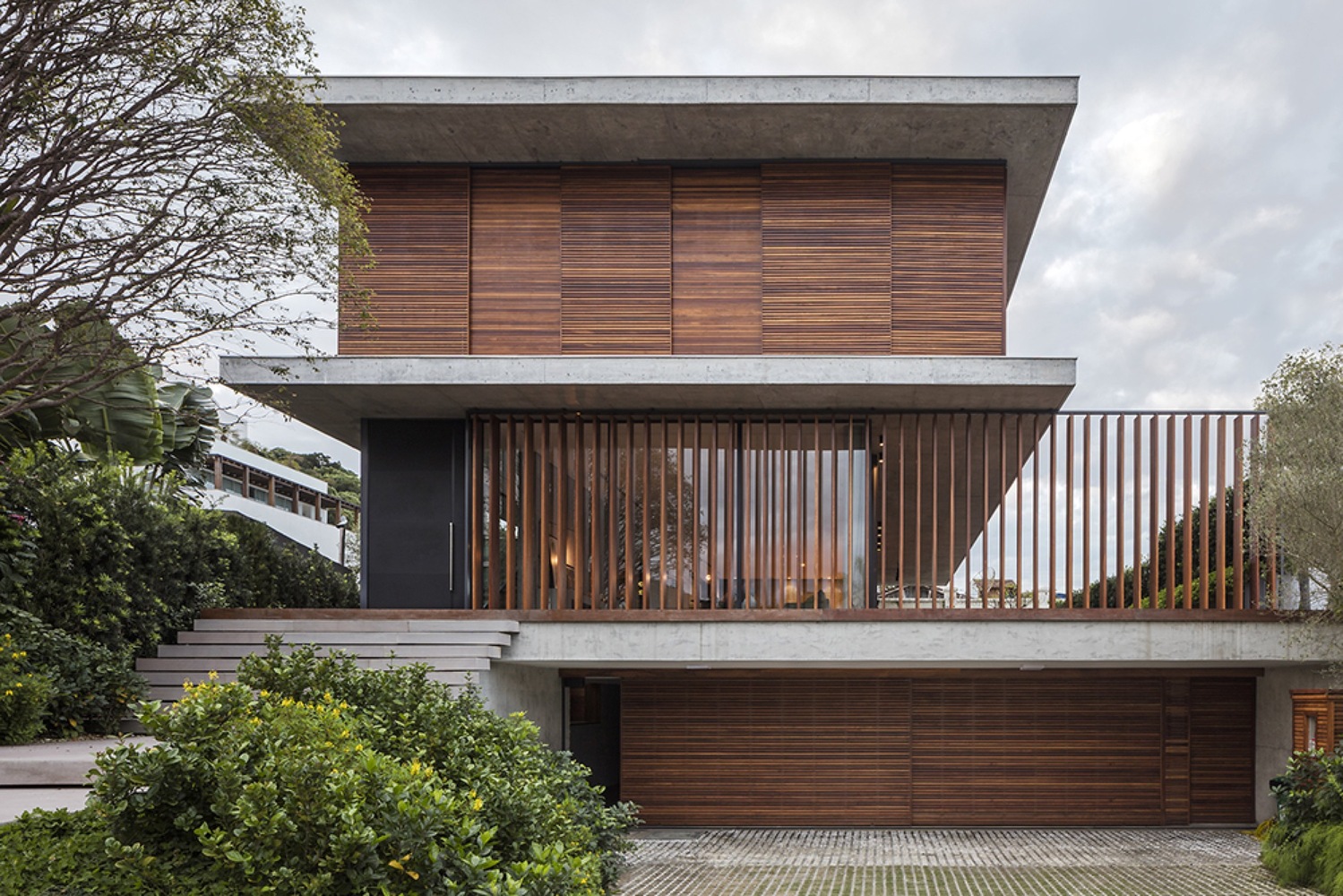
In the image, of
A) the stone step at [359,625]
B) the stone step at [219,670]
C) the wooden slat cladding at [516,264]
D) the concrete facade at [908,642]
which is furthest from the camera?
the wooden slat cladding at [516,264]

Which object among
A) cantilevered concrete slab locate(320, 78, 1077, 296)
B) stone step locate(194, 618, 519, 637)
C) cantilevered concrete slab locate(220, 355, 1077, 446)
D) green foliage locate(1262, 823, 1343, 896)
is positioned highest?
cantilevered concrete slab locate(320, 78, 1077, 296)

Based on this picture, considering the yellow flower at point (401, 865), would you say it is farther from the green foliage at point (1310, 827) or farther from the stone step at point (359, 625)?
the green foliage at point (1310, 827)

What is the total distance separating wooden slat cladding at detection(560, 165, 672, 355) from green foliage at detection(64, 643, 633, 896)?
7.87 metres

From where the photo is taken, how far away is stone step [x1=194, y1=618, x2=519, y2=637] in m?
11.9

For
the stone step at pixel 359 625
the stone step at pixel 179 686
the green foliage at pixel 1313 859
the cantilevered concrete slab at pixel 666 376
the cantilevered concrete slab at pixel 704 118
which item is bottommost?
the green foliage at pixel 1313 859

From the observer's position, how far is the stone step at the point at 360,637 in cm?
1164

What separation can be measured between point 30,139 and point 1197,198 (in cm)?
2727

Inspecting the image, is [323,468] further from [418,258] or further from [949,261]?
[949,261]

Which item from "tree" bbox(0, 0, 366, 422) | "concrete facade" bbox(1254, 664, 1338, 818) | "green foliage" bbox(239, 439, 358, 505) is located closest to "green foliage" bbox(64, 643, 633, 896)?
"tree" bbox(0, 0, 366, 422)

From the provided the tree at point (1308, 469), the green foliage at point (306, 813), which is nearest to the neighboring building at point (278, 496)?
the tree at point (1308, 469)

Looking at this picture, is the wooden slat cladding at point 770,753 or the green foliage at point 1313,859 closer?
the green foliage at point 1313,859

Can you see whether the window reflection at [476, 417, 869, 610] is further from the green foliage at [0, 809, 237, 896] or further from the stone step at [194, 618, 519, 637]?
the green foliage at [0, 809, 237, 896]

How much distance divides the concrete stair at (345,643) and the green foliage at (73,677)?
51 cm

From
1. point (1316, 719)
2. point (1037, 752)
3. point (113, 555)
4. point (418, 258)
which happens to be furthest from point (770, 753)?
point (113, 555)
